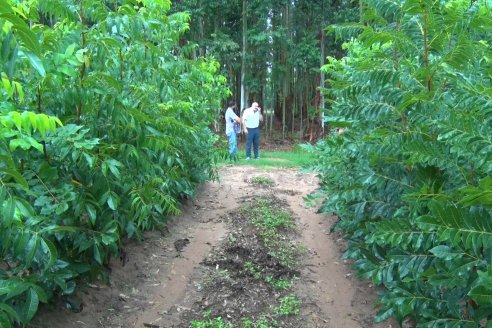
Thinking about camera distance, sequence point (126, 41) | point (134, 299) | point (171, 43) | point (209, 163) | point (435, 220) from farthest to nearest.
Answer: point (209, 163) → point (171, 43) → point (134, 299) → point (126, 41) → point (435, 220)

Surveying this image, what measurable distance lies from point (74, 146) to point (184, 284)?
7.63 feet

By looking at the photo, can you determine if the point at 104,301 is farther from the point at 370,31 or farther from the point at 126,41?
the point at 370,31

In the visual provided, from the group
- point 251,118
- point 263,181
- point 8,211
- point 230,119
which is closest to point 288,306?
point 8,211

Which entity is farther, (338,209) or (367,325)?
(338,209)

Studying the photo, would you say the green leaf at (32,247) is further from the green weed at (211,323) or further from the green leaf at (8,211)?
the green weed at (211,323)

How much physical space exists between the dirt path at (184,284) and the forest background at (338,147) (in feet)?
1.21

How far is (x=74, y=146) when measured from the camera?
282 centimetres

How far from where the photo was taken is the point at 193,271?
4973 mm

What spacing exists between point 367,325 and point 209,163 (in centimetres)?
361

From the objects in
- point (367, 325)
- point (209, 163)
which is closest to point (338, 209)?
point (367, 325)

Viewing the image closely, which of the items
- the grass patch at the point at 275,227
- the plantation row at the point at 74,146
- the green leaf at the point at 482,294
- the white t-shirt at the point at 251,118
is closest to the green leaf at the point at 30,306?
the plantation row at the point at 74,146

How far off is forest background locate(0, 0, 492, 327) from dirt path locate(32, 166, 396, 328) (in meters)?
0.37

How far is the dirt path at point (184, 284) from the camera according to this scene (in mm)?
3939

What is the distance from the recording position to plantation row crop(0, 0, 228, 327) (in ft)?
8.21
